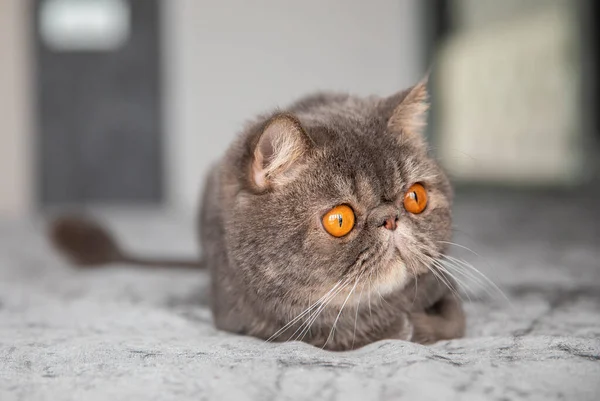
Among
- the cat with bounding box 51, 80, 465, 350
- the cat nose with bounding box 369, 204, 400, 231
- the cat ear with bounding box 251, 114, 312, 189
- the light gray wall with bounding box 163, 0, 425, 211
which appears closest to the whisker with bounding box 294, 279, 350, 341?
the cat with bounding box 51, 80, 465, 350

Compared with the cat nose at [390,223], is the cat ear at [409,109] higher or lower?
higher

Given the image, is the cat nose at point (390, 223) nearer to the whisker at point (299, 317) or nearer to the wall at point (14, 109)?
the whisker at point (299, 317)

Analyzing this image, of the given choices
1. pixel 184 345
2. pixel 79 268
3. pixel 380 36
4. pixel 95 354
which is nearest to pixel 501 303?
pixel 184 345

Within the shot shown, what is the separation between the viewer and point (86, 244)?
7.06 feet

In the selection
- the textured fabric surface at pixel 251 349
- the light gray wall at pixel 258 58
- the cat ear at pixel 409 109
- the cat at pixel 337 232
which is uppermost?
the light gray wall at pixel 258 58

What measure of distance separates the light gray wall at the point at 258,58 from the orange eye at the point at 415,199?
512cm

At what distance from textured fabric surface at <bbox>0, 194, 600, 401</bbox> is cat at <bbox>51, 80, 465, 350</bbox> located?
3.1 inches

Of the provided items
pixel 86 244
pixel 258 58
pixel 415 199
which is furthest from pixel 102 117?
pixel 415 199

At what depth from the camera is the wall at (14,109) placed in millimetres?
6066

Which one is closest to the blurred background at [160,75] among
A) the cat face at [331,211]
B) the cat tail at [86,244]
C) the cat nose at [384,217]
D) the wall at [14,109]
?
the wall at [14,109]

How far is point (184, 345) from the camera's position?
1146 mm

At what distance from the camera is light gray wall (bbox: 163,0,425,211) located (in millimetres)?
6289

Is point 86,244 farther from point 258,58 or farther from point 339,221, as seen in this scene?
point 258,58

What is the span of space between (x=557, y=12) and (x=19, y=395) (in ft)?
17.4
